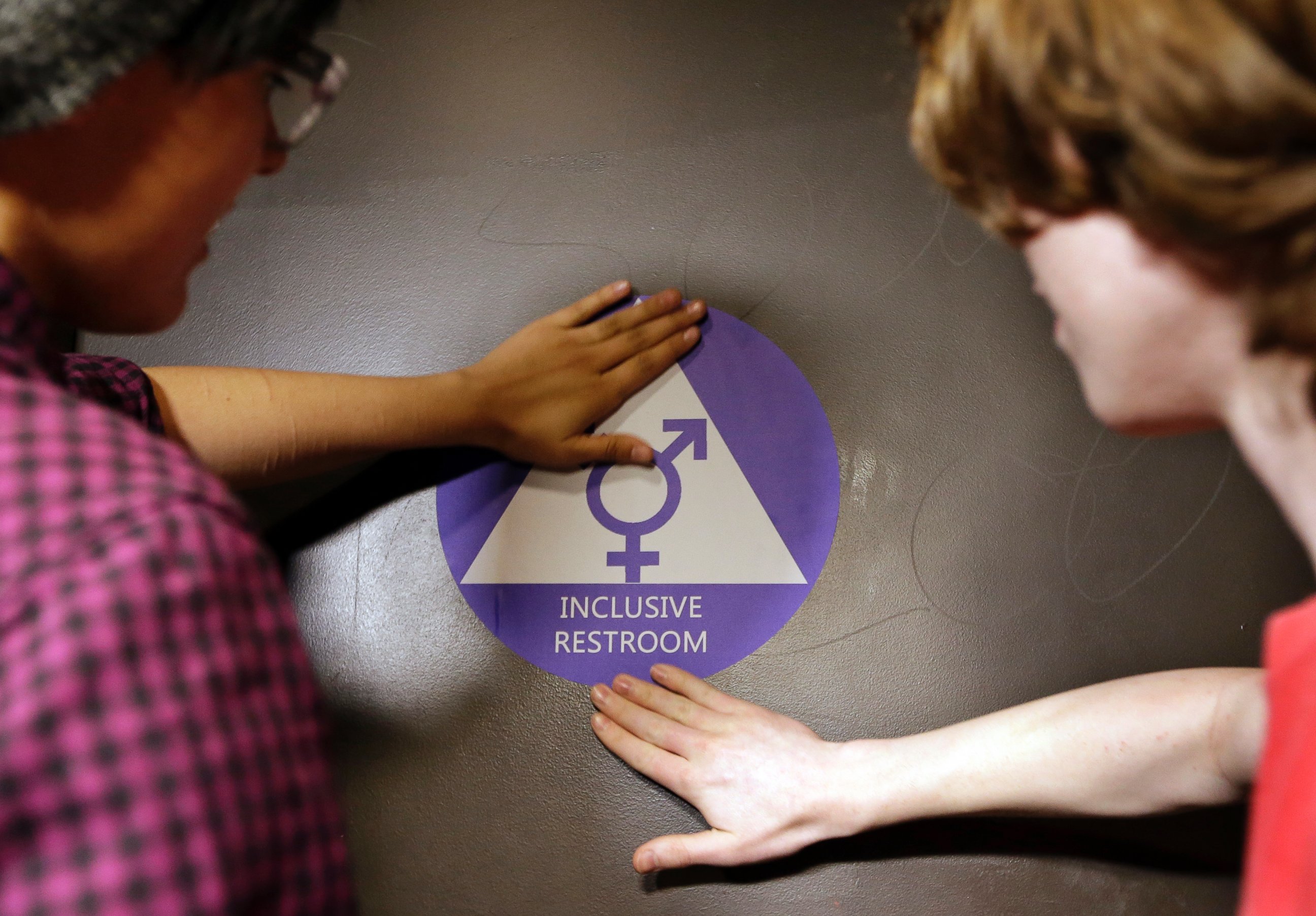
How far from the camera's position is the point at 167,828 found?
1.16 ft

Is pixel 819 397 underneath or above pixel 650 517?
above

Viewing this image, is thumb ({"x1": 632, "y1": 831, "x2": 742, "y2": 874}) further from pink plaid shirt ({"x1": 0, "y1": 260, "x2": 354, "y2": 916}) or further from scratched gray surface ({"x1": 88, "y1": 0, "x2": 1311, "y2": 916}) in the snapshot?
pink plaid shirt ({"x1": 0, "y1": 260, "x2": 354, "y2": 916})

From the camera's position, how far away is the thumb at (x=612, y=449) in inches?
38.4

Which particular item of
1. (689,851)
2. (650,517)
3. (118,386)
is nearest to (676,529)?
(650,517)

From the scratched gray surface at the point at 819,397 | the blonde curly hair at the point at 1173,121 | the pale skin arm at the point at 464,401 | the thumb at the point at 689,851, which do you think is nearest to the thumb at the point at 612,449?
the pale skin arm at the point at 464,401

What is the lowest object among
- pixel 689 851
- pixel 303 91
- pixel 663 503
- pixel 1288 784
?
pixel 689 851

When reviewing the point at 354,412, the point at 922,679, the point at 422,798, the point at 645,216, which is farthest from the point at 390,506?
the point at 922,679

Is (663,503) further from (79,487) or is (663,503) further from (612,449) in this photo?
(79,487)

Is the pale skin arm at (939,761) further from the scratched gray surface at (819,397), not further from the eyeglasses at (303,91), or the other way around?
the eyeglasses at (303,91)

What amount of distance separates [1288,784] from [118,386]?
35.9 inches

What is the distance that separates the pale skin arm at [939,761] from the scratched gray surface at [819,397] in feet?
0.17

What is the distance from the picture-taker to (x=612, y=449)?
0.98 m

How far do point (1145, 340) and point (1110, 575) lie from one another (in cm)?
49

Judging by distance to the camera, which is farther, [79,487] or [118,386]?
[118,386]
